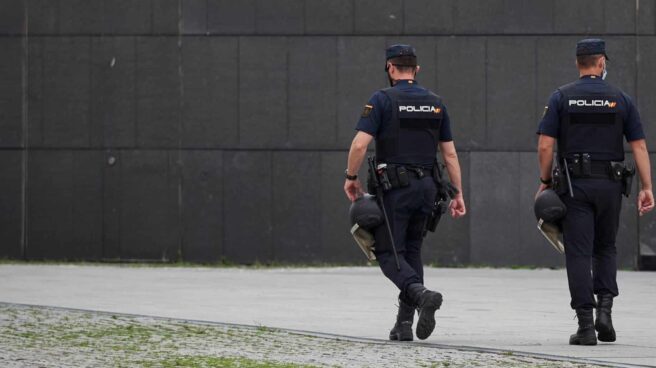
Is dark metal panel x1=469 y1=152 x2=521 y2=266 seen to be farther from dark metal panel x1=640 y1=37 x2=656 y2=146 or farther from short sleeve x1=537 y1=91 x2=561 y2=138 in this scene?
short sleeve x1=537 y1=91 x2=561 y2=138

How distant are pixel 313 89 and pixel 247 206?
162 centimetres

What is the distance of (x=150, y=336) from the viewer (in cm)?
965

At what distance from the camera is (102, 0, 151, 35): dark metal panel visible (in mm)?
17938

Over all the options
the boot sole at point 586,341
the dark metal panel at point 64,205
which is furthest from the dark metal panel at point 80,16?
the boot sole at point 586,341

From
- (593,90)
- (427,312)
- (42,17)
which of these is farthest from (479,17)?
(427,312)

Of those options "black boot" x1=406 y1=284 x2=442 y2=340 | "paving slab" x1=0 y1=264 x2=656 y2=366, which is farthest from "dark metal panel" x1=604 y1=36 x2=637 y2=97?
"black boot" x1=406 y1=284 x2=442 y2=340

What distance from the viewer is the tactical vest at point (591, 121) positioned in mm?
9516

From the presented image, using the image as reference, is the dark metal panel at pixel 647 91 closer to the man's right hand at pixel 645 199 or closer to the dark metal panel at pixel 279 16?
the dark metal panel at pixel 279 16

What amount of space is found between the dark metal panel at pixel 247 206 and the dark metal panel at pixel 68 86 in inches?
71.3

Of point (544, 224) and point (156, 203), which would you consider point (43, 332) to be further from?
point (156, 203)

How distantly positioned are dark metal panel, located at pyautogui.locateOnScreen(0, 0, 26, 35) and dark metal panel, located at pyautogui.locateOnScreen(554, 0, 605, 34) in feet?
21.1

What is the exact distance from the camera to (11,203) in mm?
18219

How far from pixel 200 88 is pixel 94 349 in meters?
9.21

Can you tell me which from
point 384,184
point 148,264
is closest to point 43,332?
point 384,184
